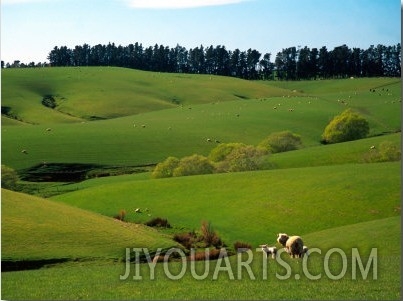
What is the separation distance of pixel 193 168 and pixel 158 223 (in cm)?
2099

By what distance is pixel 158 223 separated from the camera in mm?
43656

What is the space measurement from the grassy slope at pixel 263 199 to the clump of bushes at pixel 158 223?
0.69 metres

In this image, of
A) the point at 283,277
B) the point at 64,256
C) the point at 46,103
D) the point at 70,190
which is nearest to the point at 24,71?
the point at 46,103

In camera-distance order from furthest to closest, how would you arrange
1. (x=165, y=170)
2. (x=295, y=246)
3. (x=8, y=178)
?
(x=165, y=170) < (x=8, y=178) < (x=295, y=246)

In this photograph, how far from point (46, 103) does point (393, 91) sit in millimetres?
73361

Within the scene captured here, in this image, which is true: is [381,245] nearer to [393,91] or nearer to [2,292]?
[2,292]

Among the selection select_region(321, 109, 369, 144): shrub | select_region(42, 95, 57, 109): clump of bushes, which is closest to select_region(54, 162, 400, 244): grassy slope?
select_region(321, 109, 369, 144): shrub

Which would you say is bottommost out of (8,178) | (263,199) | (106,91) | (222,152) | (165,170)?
(8,178)

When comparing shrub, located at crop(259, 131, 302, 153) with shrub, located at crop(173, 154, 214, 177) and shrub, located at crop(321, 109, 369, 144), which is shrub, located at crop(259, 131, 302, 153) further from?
shrub, located at crop(173, 154, 214, 177)

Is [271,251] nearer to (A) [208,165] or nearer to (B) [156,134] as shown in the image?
(A) [208,165]

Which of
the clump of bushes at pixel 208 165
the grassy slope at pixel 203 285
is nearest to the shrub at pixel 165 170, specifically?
the clump of bushes at pixel 208 165

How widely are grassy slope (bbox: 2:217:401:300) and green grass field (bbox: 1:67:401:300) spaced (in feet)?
0.20

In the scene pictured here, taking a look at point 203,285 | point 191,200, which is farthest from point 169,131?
point 203,285

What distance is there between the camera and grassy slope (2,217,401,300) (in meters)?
18.0
